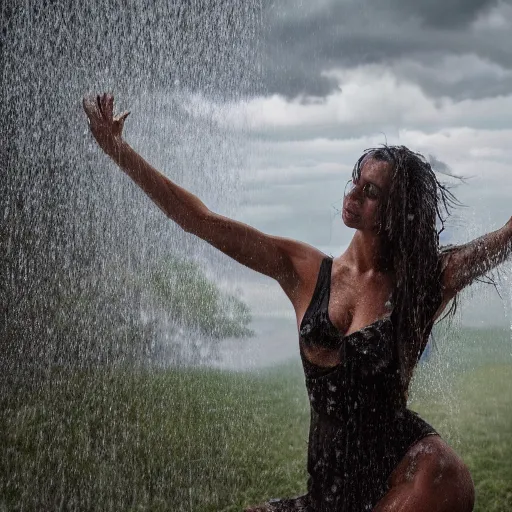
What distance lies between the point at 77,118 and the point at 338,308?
6671mm

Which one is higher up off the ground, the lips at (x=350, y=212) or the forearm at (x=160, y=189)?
the forearm at (x=160, y=189)

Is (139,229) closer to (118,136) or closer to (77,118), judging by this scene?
(77,118)

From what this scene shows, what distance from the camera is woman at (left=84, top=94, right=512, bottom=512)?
2502 mm

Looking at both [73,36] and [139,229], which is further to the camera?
[139,229]

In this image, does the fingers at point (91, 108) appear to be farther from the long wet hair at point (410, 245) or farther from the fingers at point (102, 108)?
the long wet hair at point (410, 245)

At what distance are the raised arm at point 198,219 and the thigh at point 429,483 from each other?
26.9 inches

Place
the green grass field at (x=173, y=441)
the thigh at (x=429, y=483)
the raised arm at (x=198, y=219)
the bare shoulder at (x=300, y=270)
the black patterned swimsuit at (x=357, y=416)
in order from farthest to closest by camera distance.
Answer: the green grass field at (x=173, y=441) < the bare shoulder at (x=300, y=270) < the raised arm at (x=198, y=219) < the black patterned swimsuit at (x=357, y=416) < the thigh at (x=429, y=483)

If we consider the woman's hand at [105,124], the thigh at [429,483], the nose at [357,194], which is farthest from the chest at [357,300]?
the woman's hand at [105,124]

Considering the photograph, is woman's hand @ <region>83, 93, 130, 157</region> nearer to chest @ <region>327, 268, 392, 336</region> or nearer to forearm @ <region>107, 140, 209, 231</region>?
forearm @ <region>107, 140, 209, 231</region>

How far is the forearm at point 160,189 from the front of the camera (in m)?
2.59

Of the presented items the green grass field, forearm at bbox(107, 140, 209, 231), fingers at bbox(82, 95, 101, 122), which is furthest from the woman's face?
the green grass field

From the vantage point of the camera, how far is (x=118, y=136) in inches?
103

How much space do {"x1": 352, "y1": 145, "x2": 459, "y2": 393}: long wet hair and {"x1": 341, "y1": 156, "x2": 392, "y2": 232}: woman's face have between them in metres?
0.02

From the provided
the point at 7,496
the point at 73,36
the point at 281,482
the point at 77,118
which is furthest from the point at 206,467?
the point at 73,36
